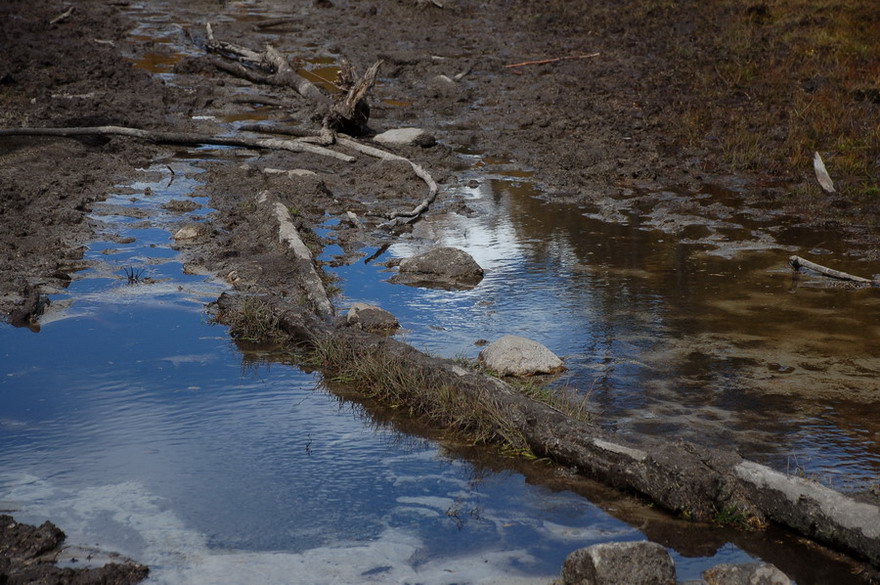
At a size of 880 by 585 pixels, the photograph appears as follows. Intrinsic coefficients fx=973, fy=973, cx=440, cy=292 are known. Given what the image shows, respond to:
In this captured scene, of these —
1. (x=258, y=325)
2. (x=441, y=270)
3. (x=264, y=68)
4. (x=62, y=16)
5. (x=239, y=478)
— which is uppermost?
(x=62, y=16)

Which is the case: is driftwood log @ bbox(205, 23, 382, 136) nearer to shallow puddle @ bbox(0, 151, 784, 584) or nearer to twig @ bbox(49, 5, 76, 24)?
twig @ bbox(49, 5, 76, 24)

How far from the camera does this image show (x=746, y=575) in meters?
4.55

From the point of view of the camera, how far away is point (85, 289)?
356 inches

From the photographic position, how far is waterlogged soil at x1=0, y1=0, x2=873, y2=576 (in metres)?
10.6

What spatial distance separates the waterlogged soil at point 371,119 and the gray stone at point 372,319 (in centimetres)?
92

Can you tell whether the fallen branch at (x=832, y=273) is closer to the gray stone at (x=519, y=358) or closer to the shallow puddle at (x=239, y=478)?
the gray stone at (x=519, y=358)

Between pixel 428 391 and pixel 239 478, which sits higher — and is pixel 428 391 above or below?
above

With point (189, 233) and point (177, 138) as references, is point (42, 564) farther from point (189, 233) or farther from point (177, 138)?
point (177, 138)

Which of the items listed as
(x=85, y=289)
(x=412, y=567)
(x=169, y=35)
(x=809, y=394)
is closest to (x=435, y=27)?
(x=169, y=35)

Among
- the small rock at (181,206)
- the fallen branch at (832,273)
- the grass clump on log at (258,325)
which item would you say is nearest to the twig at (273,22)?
the small rock at (181,206)

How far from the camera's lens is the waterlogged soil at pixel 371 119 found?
34.8 ft

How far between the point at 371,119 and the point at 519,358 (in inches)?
379

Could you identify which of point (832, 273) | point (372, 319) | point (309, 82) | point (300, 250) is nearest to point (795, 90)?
point (832, 273)

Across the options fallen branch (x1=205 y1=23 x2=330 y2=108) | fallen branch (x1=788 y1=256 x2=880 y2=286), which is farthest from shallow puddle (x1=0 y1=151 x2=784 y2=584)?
fallen branch (x1=205 y1=23 x2=330 y2=108)
